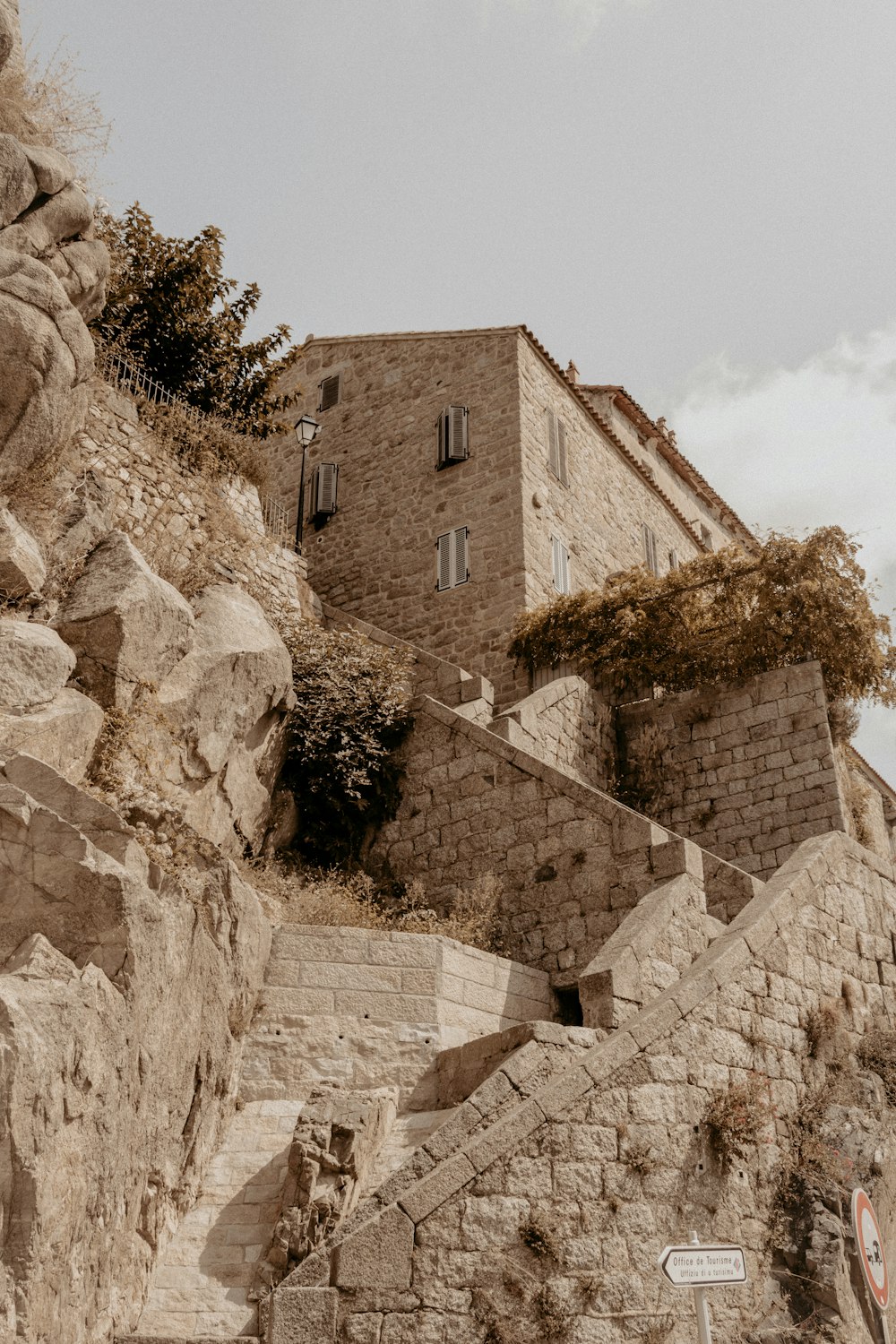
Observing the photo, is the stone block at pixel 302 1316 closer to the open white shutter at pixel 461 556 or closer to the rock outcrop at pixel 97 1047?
the rock outcrop at pixel 97 1047

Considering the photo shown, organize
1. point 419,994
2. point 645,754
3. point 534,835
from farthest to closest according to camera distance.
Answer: point 645,754
point 534,835
point 419,994

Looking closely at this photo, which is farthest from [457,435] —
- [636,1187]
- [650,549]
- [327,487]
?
[636,1187]

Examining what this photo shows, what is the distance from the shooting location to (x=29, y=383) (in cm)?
1040

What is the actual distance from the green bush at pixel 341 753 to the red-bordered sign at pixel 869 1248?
21.6ft

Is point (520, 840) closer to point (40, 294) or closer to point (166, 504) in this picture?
point (166, 504)

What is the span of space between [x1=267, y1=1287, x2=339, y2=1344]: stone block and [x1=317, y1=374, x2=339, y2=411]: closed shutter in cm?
1589

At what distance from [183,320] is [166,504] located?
3.14 m

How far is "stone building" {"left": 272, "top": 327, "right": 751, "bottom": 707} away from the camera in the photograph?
665 inches

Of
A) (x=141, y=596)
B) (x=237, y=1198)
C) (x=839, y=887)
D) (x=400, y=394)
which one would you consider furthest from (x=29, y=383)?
(x=400, y=394)

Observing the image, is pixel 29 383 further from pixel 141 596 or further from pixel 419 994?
pixel 419 994

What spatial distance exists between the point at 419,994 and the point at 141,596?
404 centimetres

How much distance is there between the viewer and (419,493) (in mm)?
18203

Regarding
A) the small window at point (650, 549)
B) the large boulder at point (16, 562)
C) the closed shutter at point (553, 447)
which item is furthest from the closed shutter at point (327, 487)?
the large boulder at point (16, 562)

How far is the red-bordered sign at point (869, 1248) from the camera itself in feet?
21.2
